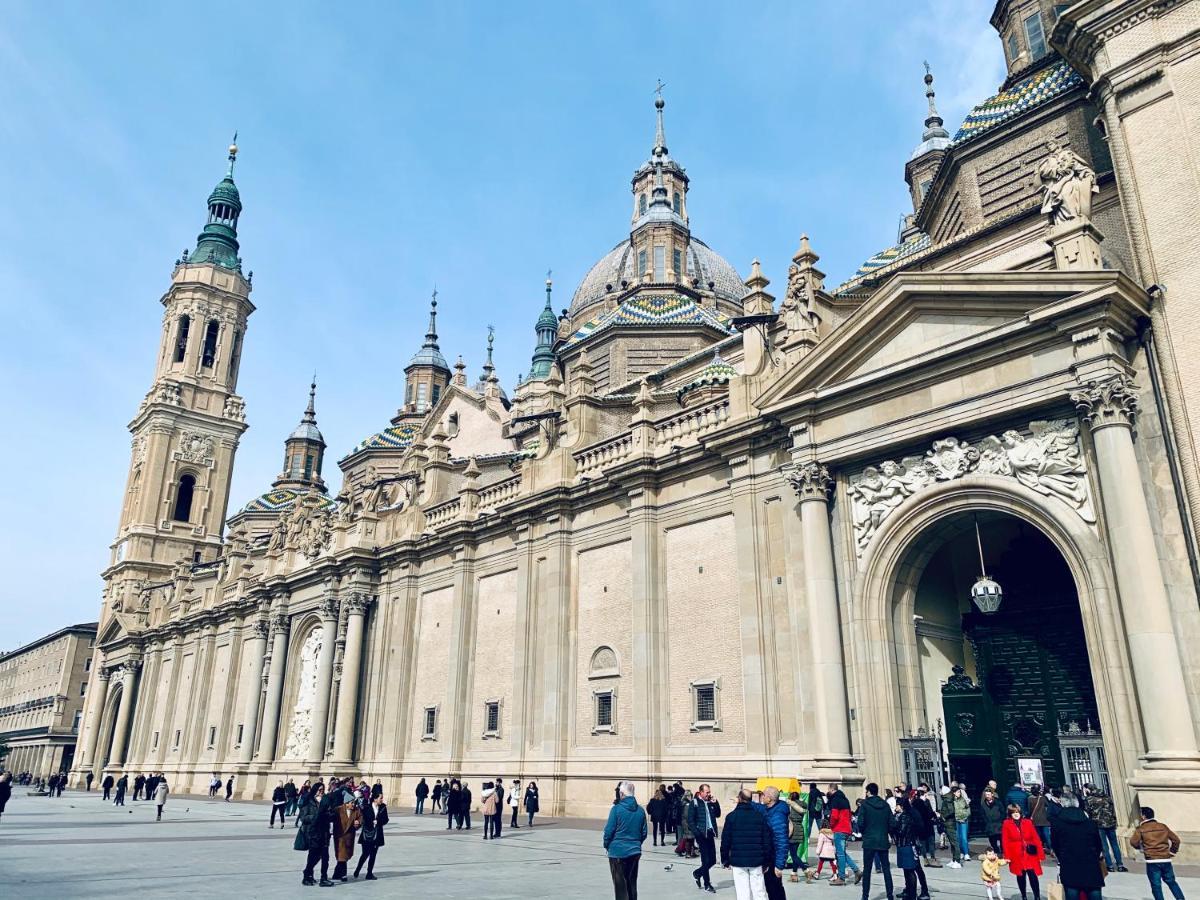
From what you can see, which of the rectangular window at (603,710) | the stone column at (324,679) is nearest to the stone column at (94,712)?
the stone column at (324,679)

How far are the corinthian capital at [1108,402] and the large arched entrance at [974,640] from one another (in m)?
1.87

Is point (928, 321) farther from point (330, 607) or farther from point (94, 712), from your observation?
point (94, 712)

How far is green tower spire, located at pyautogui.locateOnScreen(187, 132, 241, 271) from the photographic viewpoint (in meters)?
75.6

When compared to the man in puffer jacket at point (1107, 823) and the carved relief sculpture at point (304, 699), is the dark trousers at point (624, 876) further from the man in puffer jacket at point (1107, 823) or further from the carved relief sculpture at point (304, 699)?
the carved relief sculpture at point (304, 699)

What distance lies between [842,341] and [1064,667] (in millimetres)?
8356

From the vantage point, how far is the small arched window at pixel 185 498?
70938 mm

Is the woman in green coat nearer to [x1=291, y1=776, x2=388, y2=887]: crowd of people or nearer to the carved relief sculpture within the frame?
[x1=291, y1=776, x2=388, y2=887]: crowd of people

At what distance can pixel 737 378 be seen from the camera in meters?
23.9

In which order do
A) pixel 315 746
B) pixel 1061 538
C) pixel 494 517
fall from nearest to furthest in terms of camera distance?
1. pixel 1061 538
2. pixel 494 517
3. pixel 315 746

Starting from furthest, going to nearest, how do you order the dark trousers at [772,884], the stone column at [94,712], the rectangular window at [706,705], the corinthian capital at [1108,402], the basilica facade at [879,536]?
1. the stone column at [94,712]
2. the rectangular window at [706,705]
3. the basilica facade at [879,536]
4. the corinthian capital at [1108,402]
5. the dark trousers at [772,884]

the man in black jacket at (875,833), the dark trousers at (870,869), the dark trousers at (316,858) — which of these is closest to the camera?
the dark trousers at (870,869)

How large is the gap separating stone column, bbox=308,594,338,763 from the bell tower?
3446 cm

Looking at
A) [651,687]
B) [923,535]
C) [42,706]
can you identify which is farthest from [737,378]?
[42,706]

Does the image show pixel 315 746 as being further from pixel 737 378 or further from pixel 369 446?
pixel 369 446
